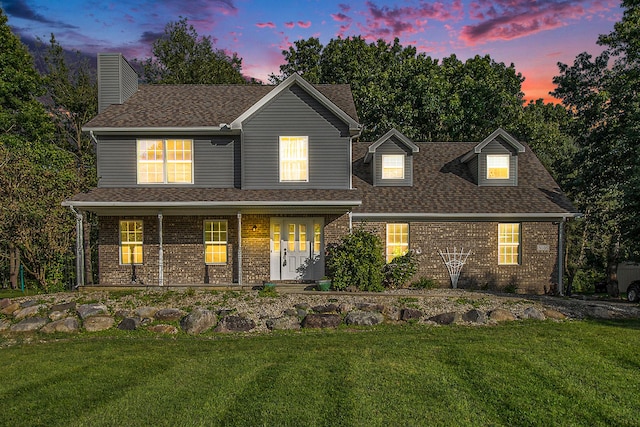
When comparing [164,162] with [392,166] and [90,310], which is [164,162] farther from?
[392,166]

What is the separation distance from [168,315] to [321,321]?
393 centimetres

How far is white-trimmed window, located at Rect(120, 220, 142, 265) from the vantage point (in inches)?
737

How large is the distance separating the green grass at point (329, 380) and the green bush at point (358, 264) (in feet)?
15.4

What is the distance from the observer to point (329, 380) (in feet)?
27.7

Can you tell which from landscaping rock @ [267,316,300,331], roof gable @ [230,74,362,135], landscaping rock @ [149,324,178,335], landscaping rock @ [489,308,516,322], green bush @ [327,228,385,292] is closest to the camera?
landscaping rock @ [149,324,178,335]

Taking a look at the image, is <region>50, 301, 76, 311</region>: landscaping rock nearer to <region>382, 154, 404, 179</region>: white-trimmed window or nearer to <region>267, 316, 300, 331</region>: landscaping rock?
<region>267, 316, 300, 331</region>: landscaping rock

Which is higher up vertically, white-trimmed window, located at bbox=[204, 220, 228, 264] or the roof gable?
the roof gable

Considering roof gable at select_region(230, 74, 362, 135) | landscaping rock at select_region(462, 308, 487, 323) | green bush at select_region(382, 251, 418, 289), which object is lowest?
landscaping rock at select_region(462, 308, 487, 323)

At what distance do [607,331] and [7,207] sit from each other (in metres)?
20.2

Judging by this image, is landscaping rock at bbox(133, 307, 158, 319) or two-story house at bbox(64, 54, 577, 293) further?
two-story house at bbox(64, 54, 577, 293)

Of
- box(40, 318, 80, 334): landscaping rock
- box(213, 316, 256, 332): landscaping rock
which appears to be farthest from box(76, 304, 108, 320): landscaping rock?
box(213, 316, 256, 332): landscaping rock

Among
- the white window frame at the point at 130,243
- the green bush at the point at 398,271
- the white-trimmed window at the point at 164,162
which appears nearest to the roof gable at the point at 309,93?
the white-trimmed window at the point at 164,162

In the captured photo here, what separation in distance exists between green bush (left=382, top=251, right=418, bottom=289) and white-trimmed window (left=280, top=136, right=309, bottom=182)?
14.3 ft

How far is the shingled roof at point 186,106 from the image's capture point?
18656mm
